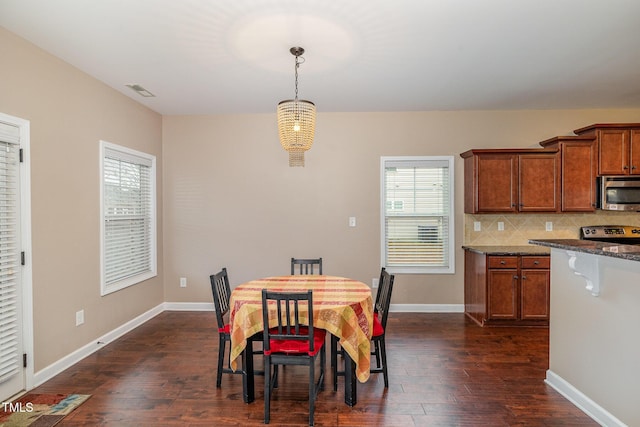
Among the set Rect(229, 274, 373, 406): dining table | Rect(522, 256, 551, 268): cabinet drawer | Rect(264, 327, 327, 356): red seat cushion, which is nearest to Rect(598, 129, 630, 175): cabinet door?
Rect(522, 256, 551, 268): cabinet drawer

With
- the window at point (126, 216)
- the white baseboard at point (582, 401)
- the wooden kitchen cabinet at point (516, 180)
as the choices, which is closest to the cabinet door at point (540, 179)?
the wooden kitchen cabinet at point (516, 180)

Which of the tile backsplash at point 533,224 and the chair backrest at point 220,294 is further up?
the tile backsplash at point 533,224

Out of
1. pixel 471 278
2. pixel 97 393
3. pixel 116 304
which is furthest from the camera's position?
pixel 471 278

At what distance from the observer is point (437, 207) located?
15.4ft

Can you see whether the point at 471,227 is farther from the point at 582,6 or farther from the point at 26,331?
the point at 26,331

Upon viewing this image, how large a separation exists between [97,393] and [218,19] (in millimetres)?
2878

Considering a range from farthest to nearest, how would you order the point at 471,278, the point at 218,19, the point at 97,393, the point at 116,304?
the point at 471,278
the point at 116,304
the point at 97,393
the point at 218,19

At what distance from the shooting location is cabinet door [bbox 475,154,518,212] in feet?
14.0

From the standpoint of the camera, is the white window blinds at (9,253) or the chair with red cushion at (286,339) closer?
the chair with red cushion at (286,339)

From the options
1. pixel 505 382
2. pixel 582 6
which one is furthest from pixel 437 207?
pixel 582 6

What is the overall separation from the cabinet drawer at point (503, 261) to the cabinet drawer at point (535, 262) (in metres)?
0.10

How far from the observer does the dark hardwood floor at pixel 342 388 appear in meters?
2.34

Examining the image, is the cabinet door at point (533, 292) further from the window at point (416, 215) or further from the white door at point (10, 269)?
the white door at point (10, 269)

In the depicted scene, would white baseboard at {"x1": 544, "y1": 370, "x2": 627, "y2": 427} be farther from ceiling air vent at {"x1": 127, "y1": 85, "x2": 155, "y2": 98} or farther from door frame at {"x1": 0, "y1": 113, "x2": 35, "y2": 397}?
ceiling air vent at {"x1": 127, "y1": 85, "x2": 155, "y2": 98}
